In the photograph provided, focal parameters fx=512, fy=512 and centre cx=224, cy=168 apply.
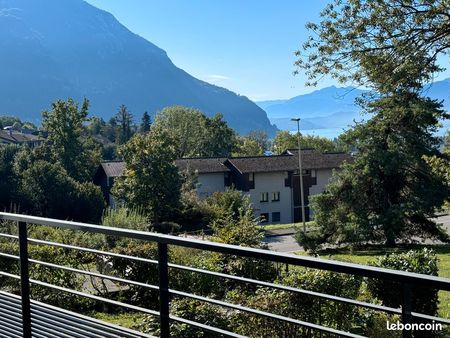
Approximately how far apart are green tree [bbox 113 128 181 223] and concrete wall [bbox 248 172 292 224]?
17994mm

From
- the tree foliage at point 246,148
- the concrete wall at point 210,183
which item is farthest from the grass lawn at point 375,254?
the tree foliage at point 246,148

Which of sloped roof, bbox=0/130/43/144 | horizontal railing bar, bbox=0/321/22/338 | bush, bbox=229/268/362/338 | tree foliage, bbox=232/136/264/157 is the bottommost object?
bush, bbox=229/268/362/338

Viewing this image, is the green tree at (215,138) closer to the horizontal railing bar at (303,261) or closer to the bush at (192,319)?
the bush at (192,319)

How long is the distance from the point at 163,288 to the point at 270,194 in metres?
55.1

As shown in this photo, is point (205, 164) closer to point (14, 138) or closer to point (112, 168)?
point (112, 168)

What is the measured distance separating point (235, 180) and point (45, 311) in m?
54.2

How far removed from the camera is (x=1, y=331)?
162 inches

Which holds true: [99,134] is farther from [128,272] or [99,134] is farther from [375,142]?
[128,272]

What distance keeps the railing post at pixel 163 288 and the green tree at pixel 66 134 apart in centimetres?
5551

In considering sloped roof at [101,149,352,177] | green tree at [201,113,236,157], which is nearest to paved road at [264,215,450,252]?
sloped roof at [101,149,352,177]

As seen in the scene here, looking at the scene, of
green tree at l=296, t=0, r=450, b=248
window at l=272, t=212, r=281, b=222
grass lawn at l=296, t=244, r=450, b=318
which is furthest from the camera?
window at l=272, t=212, r=281, b=222

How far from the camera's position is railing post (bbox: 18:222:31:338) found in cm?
383

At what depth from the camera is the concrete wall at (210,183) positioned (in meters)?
57.2

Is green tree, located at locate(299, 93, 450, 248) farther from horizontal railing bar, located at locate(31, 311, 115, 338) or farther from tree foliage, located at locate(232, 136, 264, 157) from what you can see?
tree foliage, located at locate(232, 136, 264, 157)
